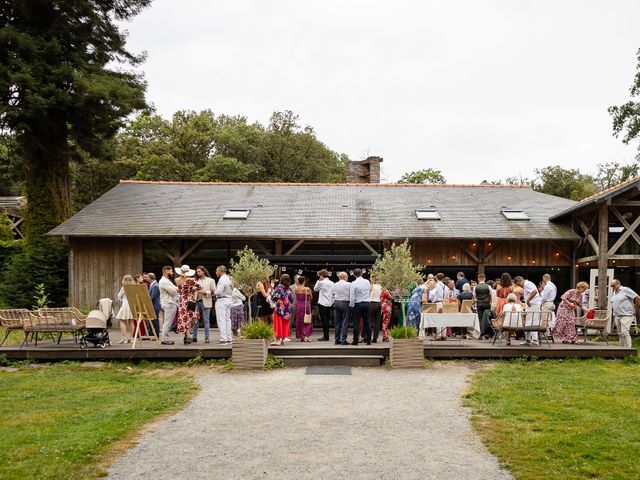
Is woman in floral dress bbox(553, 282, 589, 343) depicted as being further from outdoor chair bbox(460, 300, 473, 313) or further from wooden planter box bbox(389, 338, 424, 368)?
wooden planter box bbox(389, 338, 424, 368)

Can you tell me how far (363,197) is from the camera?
20.0 meters

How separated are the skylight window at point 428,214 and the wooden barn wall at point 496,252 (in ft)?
3.25

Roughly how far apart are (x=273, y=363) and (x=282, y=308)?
4.43ft

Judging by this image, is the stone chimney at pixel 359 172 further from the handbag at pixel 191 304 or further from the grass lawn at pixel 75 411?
the grass lawn at pixel 75 411

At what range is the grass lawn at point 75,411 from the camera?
542 centimetres

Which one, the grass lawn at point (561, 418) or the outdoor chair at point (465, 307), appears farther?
the outdoor chair at point (465, 307)

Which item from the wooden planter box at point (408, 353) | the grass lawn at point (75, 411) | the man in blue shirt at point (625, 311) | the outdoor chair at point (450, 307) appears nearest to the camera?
the grass lawn at point (75, 411)

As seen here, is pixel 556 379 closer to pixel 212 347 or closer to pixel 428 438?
pixel 428 438

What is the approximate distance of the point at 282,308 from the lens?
11672 mm

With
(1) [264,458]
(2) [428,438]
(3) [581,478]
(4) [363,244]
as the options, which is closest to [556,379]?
(2) [428,438]

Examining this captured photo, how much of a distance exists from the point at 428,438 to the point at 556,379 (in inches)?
159

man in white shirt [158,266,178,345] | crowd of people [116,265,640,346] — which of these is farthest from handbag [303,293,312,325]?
man in white shirt [158,266,178,345]

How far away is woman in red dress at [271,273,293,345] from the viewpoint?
11539 mm

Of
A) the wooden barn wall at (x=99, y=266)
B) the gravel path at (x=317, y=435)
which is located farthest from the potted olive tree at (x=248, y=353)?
the wooden barn wall at (x=99, y=266)
